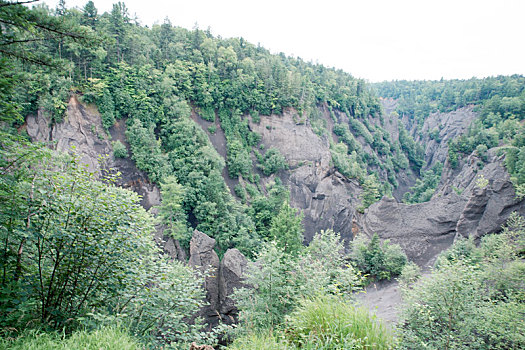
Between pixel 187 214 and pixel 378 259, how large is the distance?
20.7 metres

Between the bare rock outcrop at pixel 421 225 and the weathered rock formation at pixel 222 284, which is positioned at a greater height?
the bare rock outcrop at pixel 421 225

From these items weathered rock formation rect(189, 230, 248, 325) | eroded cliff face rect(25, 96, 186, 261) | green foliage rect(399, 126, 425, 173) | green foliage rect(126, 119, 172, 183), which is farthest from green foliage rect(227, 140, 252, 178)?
green foliage rect(399, 126, 425, 173)

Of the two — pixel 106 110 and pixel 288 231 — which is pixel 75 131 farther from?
pixel 288 231

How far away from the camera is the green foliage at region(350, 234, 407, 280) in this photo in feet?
78.8

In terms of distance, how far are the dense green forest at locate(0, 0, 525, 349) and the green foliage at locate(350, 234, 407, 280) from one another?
130 mm

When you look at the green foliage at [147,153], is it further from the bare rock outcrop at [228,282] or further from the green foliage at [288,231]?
the bare rock outcrop at [228,282]

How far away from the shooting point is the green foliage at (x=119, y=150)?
29.9 m

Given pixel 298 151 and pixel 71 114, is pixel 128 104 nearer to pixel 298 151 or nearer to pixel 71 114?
pixel 71 114

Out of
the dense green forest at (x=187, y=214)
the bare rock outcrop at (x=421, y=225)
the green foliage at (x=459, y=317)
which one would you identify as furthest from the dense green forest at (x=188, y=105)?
the green foliage at (x=459, y=317)

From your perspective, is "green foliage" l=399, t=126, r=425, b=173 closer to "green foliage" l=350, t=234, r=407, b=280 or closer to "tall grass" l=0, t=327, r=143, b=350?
"green foliage" l=350, t=234, r=407, b=280

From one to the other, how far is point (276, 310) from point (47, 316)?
16.3 ft

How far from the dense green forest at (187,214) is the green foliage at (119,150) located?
0.23 m

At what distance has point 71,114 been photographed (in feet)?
96.4

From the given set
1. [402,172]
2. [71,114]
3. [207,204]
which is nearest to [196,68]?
[71,114]
